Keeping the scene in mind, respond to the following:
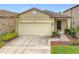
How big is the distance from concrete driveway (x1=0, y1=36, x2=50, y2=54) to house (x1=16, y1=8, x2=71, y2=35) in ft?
0.84

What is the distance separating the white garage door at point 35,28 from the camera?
49.3ft

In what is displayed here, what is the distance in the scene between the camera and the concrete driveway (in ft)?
48.5

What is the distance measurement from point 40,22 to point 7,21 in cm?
126

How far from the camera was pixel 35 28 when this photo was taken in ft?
50.0

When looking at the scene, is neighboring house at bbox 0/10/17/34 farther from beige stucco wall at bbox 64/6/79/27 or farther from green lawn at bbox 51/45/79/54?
beige stucco wall at bbox 64/6/79/27

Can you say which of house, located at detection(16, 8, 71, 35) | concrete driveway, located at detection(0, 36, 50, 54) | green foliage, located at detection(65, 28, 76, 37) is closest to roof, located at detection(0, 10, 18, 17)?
house, located at detection(16, 8, 71, 35)

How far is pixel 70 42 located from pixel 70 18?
899 millimetres

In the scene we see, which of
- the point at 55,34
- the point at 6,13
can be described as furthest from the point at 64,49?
the point at 6,13

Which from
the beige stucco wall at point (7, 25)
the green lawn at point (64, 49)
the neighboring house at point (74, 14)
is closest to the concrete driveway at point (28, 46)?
the green lawn at point (64, 49)

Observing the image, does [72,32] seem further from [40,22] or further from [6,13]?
[6,13]

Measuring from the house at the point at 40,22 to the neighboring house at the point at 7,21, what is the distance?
213 mm

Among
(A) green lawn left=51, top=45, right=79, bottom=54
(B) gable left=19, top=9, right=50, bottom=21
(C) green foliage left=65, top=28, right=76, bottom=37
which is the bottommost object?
(A) green lawn left=51, top=45, right=79, bottom=54
